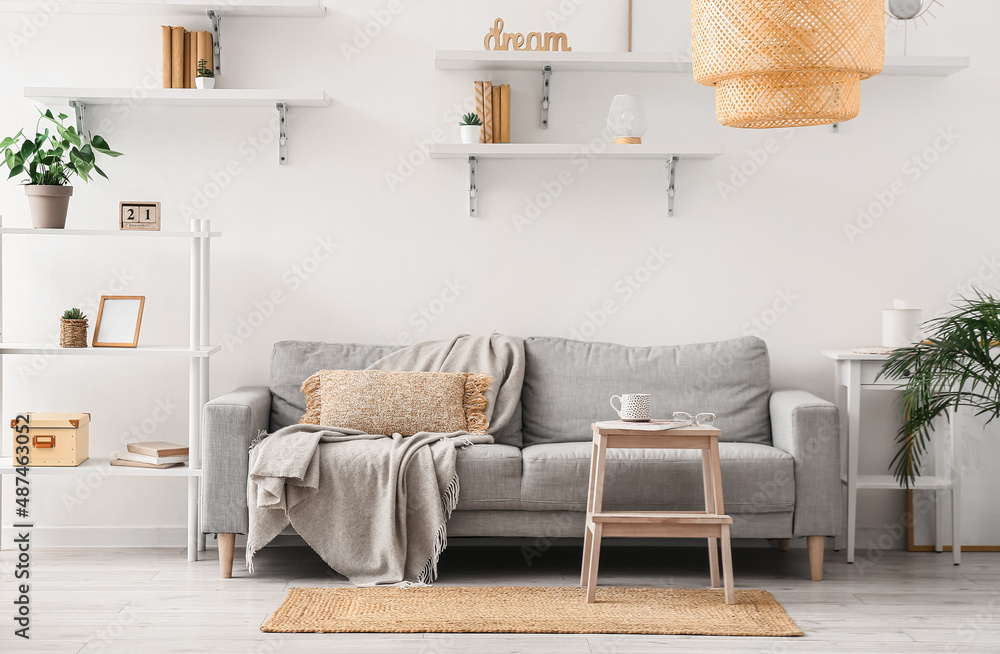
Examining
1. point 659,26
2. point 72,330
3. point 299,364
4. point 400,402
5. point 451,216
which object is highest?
point 659,26

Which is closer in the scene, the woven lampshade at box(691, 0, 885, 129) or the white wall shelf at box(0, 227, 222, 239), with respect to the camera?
the woven lampshade at box(691, 0, 885, 129)

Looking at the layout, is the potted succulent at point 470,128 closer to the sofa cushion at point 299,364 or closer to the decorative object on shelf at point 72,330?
the sofa cushion at point 299,364

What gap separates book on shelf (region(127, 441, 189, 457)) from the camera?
3.40m

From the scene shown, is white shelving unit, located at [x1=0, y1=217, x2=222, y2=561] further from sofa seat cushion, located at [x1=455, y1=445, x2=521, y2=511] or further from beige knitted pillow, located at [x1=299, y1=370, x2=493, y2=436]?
sofa seat cushion, located at [x1=455, y1=445, x2=521, y2=511]

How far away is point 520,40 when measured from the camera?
365cm

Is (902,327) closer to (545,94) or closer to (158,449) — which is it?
(545,94)

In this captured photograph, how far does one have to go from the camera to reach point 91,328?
3.70 meters

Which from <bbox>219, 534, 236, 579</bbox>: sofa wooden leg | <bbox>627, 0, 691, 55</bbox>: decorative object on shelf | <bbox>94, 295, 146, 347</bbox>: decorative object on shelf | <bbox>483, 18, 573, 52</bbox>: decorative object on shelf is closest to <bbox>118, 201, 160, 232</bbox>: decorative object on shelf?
<bbox>94, 295, 146, 347</bbox>: decorative object on shelf

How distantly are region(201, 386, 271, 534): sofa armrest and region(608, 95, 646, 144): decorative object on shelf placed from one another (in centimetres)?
175

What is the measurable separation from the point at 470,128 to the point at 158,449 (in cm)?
169

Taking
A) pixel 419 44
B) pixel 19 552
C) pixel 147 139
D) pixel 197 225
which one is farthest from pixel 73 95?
pixel 19 552

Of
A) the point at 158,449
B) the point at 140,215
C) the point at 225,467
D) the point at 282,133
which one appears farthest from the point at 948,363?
the point at 140,215

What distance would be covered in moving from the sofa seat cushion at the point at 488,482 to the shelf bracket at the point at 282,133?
1492 mm

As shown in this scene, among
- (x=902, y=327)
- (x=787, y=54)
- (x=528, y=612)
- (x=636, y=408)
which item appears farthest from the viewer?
(x=902, y=327)
